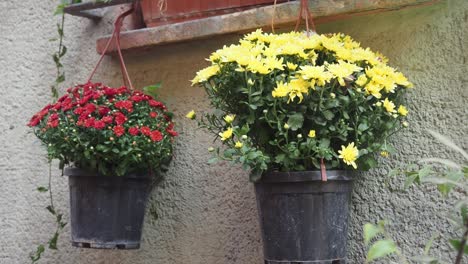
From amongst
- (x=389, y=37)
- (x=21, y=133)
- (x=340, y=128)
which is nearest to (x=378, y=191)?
(x=340, y=128)

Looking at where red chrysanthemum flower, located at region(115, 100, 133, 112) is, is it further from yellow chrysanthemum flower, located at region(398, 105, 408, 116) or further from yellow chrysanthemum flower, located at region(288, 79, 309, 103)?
yellow chrysanthemum flower, located at region(398, 105, 408, 116)

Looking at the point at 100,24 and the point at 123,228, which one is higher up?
the point at 100,24

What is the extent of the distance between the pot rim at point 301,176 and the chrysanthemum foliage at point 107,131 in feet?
1.57

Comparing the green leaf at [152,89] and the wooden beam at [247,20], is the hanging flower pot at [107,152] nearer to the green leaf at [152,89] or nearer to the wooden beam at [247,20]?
the green leaf at [152,89]

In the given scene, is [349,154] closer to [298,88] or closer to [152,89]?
[298,88]

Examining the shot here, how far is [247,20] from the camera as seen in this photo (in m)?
2.21

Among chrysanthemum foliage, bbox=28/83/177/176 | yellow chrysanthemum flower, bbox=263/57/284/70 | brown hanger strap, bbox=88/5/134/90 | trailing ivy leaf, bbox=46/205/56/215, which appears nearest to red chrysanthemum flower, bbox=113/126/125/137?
chrysanthemum foliage, bbox=28/83/177/176

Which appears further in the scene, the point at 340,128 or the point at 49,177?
the point at 49,177

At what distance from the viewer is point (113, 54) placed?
2531 millimetres

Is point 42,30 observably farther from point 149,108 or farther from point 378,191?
point 378,191

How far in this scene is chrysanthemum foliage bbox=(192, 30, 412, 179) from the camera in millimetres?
1773

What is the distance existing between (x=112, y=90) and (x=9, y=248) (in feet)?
3.24

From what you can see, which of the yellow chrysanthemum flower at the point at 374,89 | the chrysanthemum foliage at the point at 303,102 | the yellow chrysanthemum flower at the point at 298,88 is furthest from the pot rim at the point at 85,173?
the yellow chrysanthemum flower at the point at 374,89

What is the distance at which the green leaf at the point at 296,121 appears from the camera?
5.81 ft
